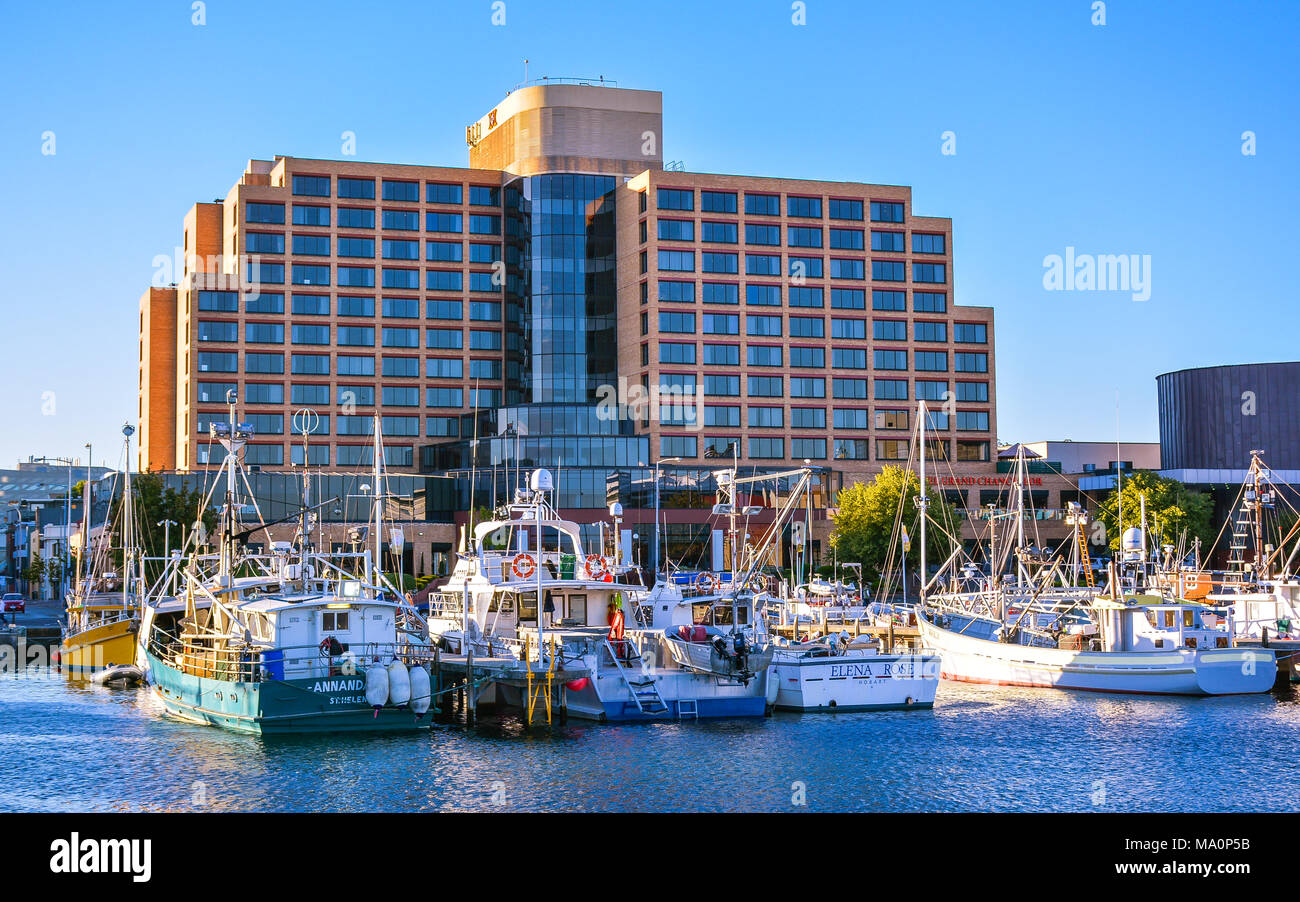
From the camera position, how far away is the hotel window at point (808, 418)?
134625 mm

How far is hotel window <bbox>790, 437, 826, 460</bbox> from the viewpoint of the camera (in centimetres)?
13425

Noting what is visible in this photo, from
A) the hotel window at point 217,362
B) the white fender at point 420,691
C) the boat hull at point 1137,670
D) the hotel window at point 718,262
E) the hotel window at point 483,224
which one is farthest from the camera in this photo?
the hotel window at point 483,224

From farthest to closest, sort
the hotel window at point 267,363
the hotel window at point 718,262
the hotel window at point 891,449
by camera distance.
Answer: the hotel window at point 891,449, the hotel window at point 267,363, the hotel window at point 718,262

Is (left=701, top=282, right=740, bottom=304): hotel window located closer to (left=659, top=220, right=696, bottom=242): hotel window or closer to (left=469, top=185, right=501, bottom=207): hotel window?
(left=659, top=220, right=696, bottom=242): hotel window

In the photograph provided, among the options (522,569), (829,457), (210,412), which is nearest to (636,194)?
(829,457)

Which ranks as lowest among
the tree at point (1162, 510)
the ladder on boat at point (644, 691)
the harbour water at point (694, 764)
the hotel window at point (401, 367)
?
the harbour water at point (694, 764)

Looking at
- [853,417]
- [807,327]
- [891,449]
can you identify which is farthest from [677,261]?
[891,449]

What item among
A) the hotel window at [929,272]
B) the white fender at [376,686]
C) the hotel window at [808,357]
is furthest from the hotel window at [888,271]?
the white fender at [376,686]

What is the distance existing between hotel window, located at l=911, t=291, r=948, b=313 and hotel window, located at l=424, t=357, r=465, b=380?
161 ft

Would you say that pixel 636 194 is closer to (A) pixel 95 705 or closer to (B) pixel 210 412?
(B) pixel 210 412

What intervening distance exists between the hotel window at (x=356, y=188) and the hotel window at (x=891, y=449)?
59667mm

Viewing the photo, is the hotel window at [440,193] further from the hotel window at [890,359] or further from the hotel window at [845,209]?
the hotel window at [890,359]

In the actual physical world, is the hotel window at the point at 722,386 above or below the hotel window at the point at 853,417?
above

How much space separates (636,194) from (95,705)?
90093mm
